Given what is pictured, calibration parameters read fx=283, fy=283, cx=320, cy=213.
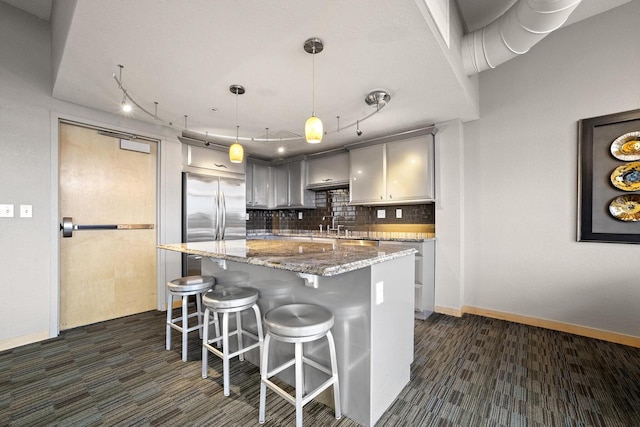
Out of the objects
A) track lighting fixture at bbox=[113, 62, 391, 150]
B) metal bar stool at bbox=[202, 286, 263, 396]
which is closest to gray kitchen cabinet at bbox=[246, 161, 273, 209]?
track lighting fixture at bbox=[113, 62, 391, 150]

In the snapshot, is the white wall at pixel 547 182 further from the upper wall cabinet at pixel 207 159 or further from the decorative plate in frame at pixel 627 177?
the upper wall cabinet at pixel 207 159

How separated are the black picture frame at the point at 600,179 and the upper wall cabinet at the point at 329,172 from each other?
2.75 metres

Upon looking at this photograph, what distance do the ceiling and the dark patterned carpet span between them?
235cm

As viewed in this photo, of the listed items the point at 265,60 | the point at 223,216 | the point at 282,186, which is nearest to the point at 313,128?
the point at 265,60

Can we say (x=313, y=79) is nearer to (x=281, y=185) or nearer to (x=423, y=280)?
(x=423, y=280)

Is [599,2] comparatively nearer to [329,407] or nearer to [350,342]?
[350,342]

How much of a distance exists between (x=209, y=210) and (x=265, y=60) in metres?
2.58

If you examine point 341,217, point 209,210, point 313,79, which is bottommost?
point 341,217

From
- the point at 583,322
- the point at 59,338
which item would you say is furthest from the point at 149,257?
the point at 583,322

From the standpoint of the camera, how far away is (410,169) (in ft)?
12.1

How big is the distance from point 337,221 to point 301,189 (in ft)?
2.82

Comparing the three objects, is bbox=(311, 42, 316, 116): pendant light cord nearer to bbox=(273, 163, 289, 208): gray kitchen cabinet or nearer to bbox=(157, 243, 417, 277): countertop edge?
bbox=(157, 243, 417, 277): countertop edge

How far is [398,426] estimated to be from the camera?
1597 millimetres

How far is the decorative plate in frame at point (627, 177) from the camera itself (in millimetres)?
2502
